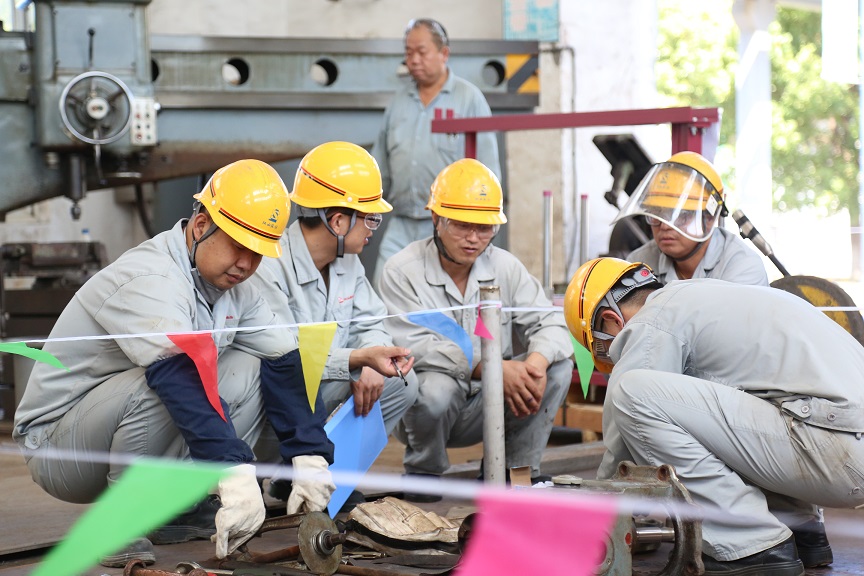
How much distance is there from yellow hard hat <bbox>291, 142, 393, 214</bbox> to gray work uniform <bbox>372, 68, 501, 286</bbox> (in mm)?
1752

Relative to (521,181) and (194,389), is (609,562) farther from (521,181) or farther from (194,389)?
(521,181)

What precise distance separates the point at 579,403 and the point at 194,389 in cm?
288

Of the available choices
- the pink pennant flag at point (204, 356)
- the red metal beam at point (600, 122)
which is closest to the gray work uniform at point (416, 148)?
the red metal beam at point (600, 122)

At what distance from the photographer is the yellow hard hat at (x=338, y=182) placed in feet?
13.7

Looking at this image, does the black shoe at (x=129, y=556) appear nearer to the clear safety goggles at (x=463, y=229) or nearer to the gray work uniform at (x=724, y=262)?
the clear safety goggles at (x=463, y=229)

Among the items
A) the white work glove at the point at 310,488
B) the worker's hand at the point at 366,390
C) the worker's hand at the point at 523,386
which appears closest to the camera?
the white work glove at the point at 310,488

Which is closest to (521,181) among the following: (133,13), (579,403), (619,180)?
(619,180)

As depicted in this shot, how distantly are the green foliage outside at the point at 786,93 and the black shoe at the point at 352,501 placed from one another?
21.6 m

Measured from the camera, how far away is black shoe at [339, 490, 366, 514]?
158 inches

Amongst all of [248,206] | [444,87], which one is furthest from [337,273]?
[444,87]

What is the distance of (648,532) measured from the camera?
124 inches

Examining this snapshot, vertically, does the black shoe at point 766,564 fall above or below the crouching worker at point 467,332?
below

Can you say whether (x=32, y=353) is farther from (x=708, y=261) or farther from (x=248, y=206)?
(x=708, y=261)

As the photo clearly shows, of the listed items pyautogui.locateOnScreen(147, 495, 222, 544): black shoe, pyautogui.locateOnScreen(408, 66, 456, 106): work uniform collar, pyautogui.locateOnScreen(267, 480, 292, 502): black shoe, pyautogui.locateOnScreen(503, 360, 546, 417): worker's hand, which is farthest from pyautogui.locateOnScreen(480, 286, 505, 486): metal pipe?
pyautogui.locateOnScreen(408, 66, 456, 106): work uniform collar
